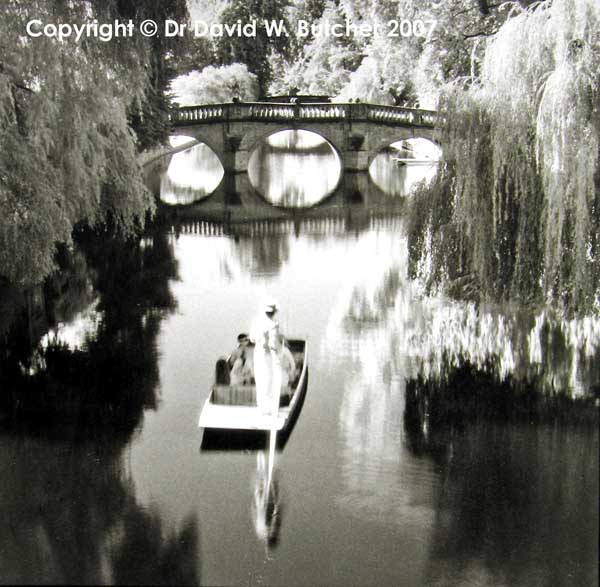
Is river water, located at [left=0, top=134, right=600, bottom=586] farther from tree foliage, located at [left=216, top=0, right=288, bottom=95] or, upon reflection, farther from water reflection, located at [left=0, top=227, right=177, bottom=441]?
tree foliage, located at [left=216, top=0, right=288, bottom=95]

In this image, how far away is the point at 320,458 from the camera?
5.77 m

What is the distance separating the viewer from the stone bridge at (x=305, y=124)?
36.9 feet

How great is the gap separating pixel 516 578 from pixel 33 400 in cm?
371

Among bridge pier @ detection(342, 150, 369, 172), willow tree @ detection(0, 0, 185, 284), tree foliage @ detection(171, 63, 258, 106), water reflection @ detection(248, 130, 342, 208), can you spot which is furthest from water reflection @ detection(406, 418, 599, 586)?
water reflection @ detection(248, 130, 342, 208)

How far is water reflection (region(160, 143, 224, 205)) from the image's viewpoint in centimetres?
1600

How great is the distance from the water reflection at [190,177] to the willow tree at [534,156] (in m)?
9.17

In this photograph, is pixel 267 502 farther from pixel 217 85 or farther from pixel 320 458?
pixel 217 85

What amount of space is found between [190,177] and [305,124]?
3.97 meters

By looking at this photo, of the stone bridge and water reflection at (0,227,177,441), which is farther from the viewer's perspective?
the stone bridge

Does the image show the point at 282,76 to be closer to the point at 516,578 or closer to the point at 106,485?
the point at 106,485

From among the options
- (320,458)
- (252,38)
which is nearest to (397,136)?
(252,38)

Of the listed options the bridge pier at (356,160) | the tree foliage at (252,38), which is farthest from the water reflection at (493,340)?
the bridge pier at (356,160)

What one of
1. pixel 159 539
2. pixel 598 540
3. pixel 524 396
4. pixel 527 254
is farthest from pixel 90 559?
pixel 527 254

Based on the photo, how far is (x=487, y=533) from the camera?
4.81 meters
